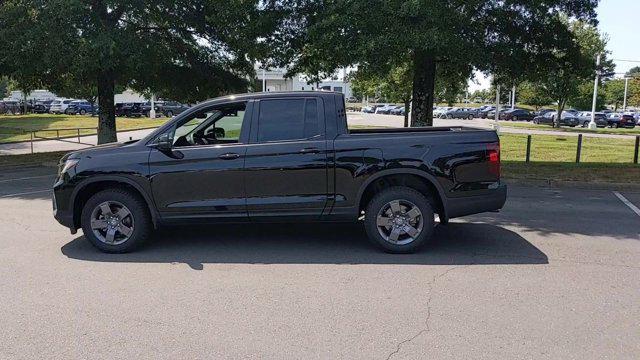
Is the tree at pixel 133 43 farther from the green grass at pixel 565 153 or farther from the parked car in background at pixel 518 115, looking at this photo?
the parked car in background at pixel 518 115

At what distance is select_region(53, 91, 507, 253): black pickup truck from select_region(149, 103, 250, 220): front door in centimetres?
1

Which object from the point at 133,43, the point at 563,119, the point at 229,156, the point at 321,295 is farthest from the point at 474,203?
the point at 563,119

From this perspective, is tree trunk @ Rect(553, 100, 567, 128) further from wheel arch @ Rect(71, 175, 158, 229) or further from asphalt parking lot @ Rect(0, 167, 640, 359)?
wheel arch @ Rect(71, 175, 158, 229)

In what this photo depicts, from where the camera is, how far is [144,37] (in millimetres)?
14453

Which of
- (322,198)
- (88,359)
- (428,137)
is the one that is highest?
(428,137)

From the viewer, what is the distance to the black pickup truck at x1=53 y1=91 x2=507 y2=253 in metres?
6.08

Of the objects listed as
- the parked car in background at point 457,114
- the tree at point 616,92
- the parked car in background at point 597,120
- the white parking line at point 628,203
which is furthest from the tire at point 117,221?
the tree at point 616,92

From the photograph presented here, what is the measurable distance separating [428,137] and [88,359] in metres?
4.08

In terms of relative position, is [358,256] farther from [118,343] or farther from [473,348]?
[118,343]

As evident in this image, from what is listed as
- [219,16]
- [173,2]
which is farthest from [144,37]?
[219,16]

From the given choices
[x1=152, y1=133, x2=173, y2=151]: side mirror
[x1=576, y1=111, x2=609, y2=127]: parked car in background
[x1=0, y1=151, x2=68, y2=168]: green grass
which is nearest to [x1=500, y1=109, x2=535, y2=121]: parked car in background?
[x1=576, y1=111, x2=609, y2=127]: parked car in background

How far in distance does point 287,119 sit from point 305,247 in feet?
5.01

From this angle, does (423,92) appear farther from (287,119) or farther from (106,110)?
(106,110)

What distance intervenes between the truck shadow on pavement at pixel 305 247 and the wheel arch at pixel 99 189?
1.50 ft
